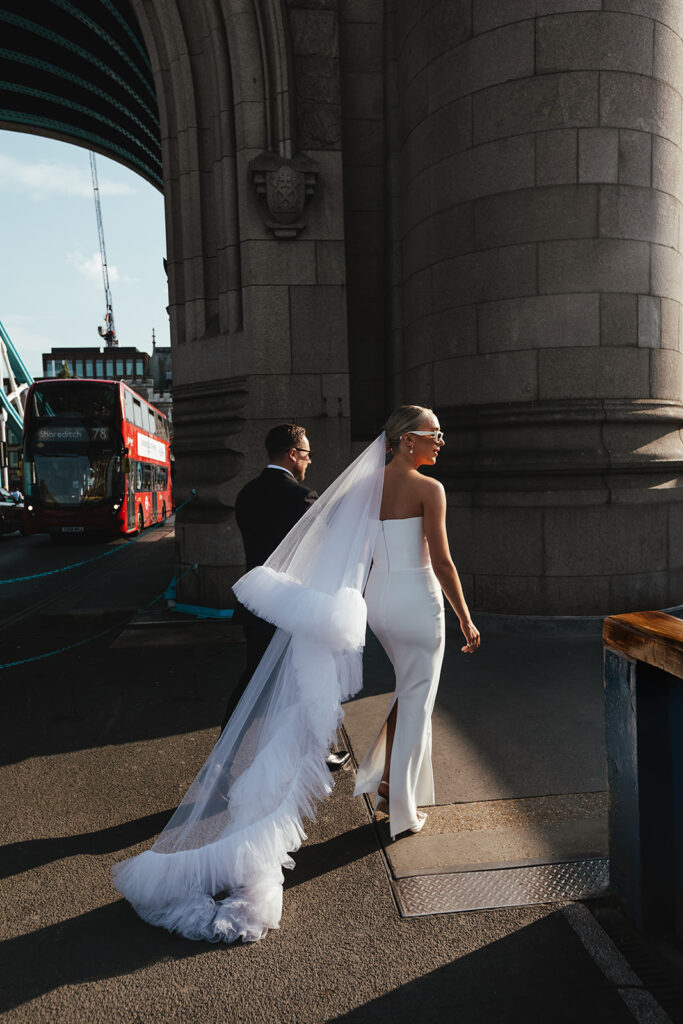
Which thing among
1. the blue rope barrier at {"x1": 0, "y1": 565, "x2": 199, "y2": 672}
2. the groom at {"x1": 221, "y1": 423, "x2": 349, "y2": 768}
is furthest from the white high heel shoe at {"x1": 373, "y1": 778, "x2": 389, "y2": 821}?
the blue rope barrier at {"x1": 0, "y1": 565, "x2": 199, "y2": 672}

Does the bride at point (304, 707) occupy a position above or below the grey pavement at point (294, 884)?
above

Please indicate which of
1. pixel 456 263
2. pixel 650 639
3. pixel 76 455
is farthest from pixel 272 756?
pixel 76 455

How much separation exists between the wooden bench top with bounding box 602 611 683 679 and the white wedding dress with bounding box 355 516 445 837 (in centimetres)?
88

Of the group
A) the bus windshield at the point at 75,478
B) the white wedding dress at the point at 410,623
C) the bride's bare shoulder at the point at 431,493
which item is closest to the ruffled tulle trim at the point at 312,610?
the white wedding dress at the point at 410,623

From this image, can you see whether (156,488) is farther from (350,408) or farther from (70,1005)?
(70,1005)

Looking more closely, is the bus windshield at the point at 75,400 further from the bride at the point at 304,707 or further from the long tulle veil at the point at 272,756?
the long tulle veil at the point at 272,756

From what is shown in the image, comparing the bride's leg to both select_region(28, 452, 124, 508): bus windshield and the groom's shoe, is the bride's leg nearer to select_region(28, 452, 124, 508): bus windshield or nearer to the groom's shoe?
the groom's shoe

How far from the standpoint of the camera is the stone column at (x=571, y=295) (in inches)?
269

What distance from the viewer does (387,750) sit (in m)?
3.54

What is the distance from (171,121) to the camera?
8398 mm

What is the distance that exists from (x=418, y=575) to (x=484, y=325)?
4.63 meters

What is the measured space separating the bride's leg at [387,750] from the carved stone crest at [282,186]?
5.94 meters

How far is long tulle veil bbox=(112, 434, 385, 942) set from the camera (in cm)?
268

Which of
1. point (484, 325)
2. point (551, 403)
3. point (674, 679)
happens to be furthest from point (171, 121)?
point (674, 679)
